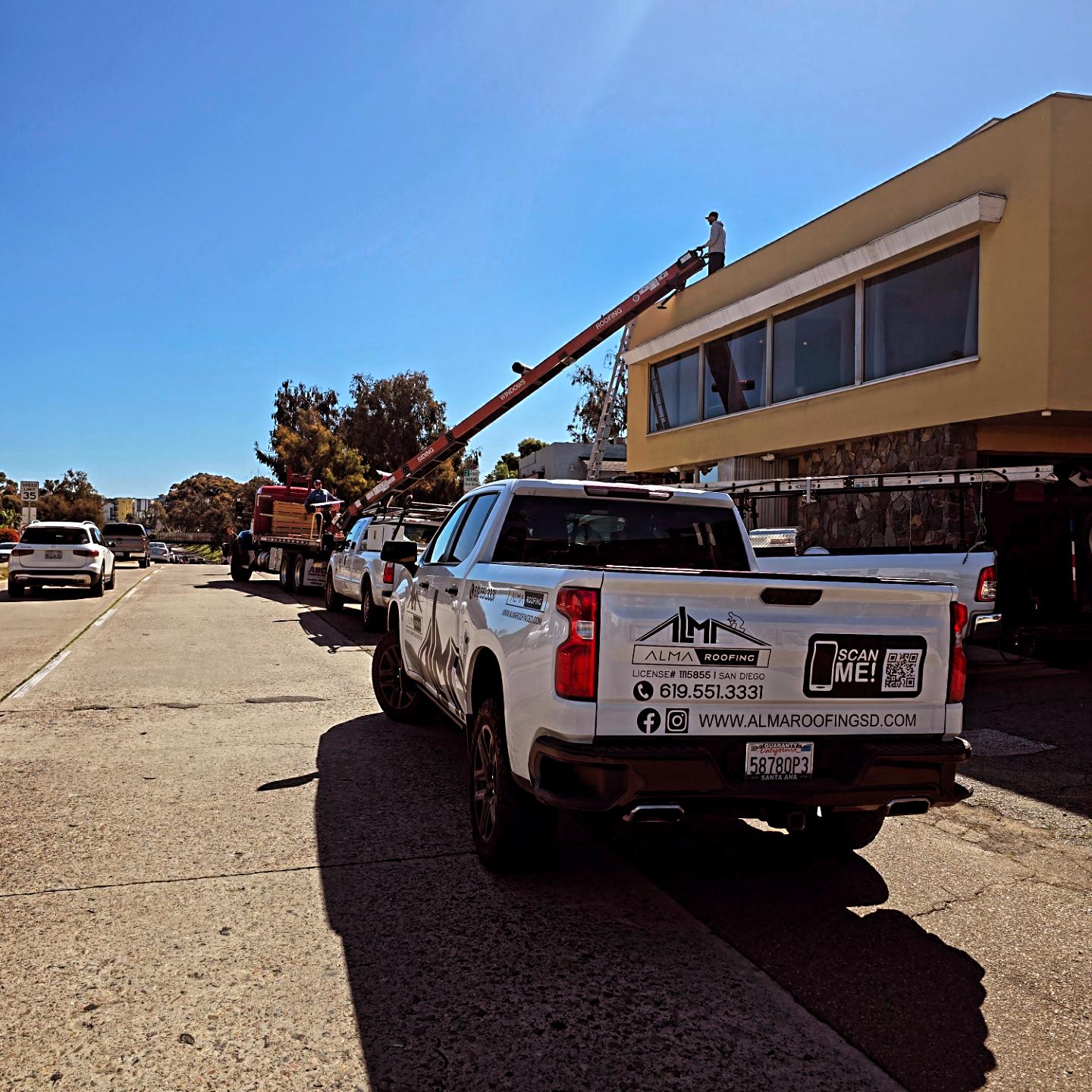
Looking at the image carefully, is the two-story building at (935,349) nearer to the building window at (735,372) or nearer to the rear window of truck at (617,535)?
the building window at (735,372)

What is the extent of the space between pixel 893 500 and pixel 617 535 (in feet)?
36.8

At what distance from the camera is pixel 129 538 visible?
4844 cm

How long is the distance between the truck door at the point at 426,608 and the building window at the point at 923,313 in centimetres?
1004

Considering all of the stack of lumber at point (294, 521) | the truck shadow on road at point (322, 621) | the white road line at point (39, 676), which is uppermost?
the stack of lumber at point (294, 521)

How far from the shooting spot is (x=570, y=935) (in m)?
Answer: 4.16

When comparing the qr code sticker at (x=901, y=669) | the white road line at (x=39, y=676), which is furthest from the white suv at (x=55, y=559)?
the qr code sticker at (x=901, y=669)

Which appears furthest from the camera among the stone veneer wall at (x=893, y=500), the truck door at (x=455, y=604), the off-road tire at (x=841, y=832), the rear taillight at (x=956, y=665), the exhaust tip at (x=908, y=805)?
the stone veneer wall at (x=893, y=500)

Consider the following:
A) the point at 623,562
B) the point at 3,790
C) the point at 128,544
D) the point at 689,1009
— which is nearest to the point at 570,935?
the point at 689,1009

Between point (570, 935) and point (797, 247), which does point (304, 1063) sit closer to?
point (570, 935)

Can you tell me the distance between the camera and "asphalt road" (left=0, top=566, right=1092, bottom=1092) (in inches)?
125

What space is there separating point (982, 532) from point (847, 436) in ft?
20.6

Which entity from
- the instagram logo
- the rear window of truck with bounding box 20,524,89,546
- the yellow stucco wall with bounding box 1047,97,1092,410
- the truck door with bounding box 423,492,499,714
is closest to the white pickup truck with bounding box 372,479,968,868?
the instagram logo

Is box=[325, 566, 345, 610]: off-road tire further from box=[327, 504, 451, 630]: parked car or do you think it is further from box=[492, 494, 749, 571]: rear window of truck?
box=[492, 494, 749, 571]: rear window of truck

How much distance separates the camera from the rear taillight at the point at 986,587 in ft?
33.4
